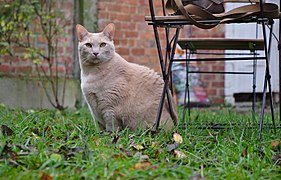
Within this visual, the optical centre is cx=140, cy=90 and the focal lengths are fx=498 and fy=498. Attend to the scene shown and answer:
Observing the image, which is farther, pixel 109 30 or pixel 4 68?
pixel 4 68

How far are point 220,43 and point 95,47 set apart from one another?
912 mm

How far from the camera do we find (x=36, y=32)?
5375mm

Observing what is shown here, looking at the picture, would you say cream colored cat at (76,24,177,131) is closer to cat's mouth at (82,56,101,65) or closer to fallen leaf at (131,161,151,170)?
cat's mouth at (82,56,101,65)

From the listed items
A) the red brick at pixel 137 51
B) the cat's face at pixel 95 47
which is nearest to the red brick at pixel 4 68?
the red brick at pixel 137 51

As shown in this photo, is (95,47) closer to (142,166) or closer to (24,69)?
(142,166)

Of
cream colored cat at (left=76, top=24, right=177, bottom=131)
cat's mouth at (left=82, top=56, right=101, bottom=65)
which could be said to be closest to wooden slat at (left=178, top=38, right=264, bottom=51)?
cream colored cat at (left=76, top=24, right=177, bottom=131)

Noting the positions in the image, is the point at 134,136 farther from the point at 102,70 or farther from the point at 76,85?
the point at 76,85

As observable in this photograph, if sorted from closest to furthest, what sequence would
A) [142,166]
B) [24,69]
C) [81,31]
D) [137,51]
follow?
[142,166]
[81,31]
[24,69]
[137,51]

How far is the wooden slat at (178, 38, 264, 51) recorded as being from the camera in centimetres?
349

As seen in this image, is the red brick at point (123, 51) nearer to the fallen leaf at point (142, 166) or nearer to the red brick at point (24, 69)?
the red brick at point (24, 69)

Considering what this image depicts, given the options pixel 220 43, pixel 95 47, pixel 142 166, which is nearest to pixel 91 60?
pixel 95 47

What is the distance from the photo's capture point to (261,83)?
6207mm

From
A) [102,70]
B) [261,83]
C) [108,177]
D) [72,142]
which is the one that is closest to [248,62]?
[261,83]

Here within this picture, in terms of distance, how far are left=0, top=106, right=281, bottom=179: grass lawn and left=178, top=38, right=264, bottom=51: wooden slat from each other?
0.86 metres
